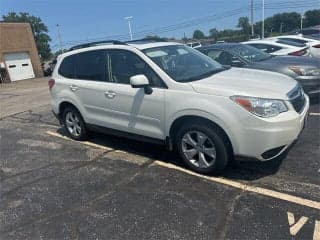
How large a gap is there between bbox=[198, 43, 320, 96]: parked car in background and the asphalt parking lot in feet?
4.90

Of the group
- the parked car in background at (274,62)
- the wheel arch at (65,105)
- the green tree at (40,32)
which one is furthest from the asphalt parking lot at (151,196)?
the green tree at (40,32)

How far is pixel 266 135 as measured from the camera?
13.4 ft

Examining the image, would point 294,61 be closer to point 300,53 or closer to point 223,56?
point 223,56

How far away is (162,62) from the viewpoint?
5086 mm

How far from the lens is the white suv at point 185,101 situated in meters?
4.17

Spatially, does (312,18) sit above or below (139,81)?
below

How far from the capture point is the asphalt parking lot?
354 cm

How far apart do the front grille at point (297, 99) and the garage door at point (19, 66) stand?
31.2 meters

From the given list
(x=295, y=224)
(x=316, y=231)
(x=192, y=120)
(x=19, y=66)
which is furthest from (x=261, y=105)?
(x=19, y=66)

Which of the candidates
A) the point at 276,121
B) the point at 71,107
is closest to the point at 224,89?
the point at 276,121

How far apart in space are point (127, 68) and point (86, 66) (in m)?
1.06

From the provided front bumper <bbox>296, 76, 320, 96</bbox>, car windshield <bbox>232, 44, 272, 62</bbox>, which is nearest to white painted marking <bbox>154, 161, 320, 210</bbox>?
front bumper <bbox>296, 76, 320, 96</bbox>

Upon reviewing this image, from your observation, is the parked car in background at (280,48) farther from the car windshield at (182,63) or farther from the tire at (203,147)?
the tire at (203,147)

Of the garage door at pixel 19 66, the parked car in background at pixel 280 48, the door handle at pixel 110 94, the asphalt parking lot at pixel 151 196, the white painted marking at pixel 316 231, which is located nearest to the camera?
the white painted marking at pixel 316 231
